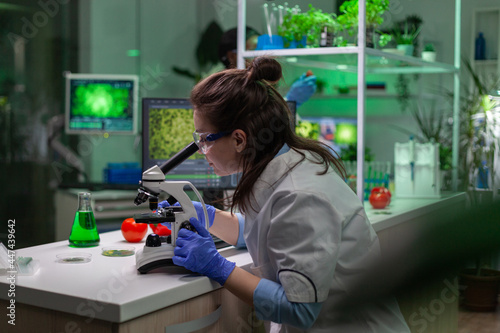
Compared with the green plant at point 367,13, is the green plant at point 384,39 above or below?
below

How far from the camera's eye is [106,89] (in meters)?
3.80

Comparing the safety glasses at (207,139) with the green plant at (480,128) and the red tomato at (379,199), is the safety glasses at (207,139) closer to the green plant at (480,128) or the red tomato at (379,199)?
the red tomato at (379,199)

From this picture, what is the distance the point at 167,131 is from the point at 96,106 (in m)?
1.86

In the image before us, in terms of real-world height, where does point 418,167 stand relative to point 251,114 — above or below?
below

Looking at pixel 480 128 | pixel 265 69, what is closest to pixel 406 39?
pixel 480 128

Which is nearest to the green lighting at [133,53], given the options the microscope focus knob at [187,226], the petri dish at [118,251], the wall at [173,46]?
the wall at [173,46]

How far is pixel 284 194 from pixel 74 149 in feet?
13.4

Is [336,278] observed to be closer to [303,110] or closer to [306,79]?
[306,79]

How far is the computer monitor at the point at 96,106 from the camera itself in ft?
12.5

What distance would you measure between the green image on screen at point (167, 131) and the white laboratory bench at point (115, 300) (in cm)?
60

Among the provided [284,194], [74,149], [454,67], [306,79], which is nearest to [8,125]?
[74,149]

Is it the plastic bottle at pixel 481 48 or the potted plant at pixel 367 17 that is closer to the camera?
the potted plant at pixel 367 17

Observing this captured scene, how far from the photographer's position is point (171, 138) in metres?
2.13

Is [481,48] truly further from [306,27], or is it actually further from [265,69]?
[265,69]
